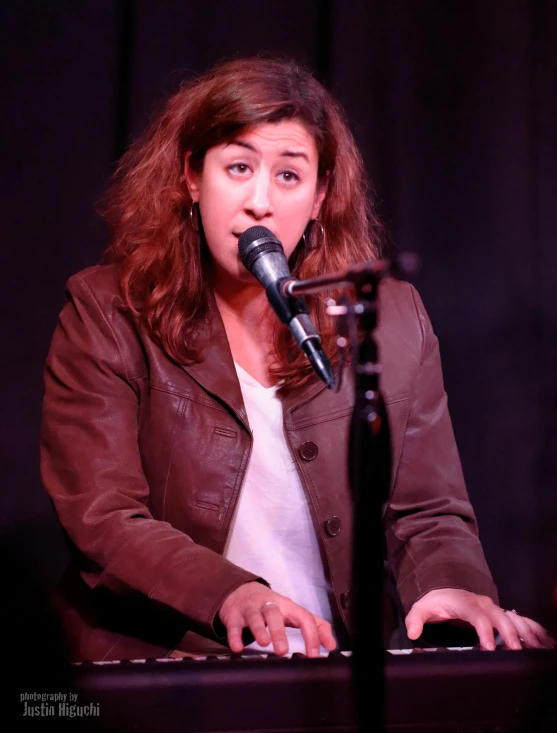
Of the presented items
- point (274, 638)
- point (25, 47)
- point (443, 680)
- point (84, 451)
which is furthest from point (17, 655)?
point (25, 47)

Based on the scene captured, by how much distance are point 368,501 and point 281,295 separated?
11.9 inches

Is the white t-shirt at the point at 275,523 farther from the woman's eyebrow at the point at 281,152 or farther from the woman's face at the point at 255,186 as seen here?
the woman's eyebrow at the point at 281,152

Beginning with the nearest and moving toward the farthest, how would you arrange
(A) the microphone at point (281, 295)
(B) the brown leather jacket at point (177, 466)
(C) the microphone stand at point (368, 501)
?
1. (C) the microphone stand at point (368, 501)
2. (A) the microphone at point (281, 295)
3. (B) the brown leather jacket at point (177, 466)

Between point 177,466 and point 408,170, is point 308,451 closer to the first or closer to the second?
point 177,466

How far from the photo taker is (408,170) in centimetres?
248

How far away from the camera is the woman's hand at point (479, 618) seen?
131 centimetres

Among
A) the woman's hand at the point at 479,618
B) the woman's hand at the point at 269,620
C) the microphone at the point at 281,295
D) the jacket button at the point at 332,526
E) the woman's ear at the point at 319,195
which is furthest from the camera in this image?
the woman's ear at the point at 319,195

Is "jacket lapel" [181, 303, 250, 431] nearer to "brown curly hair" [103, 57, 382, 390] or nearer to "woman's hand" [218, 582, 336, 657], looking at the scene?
"brown curly hair" [103, 57, 382, 390]

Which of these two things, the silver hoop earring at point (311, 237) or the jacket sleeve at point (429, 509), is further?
the silver hoop earring at point (311, 237)

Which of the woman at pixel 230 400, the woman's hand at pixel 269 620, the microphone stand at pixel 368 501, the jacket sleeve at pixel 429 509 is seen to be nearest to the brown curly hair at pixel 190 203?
the woman at pixel 230 400

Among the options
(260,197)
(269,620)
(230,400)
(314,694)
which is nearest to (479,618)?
(269,620)

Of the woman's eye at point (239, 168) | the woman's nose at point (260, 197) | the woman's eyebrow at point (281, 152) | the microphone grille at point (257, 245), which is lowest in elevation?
the microphone grille at point (257, 245)

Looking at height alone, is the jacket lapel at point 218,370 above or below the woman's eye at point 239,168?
below

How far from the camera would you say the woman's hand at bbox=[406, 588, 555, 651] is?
4.30 ft
